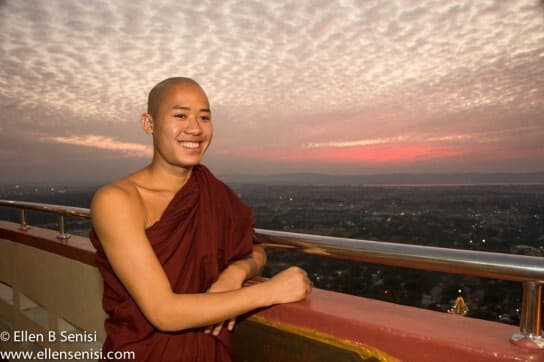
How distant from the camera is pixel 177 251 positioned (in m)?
1.34

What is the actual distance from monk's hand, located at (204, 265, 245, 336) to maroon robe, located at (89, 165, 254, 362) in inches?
1.1

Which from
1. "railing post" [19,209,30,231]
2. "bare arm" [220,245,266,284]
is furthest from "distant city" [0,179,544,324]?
"bare arm" [220,245,266,284]

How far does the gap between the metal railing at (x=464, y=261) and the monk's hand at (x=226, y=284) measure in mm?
284

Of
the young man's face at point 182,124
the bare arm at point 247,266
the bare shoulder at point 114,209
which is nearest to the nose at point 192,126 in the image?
the young man's face at point 182,124

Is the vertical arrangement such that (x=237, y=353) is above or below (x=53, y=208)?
below

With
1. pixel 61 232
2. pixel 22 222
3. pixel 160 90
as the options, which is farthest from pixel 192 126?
pixel 22 222

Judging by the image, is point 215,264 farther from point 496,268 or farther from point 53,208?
point 53,208

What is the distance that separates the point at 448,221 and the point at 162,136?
162 feet

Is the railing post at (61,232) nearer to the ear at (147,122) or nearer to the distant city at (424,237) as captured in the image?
the ear at (147,122)

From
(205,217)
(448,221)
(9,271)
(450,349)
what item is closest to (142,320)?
(205,217)

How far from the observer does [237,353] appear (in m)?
1.56

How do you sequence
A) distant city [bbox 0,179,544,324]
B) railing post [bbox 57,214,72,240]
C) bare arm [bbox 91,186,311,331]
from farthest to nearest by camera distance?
distant city [bbox 0,179,544,324]
railing post [bbox 57,214,72,240]
bare arm [bbox 91,186,311,331]

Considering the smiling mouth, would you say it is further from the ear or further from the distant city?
the distant city

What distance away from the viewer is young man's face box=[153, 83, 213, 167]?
1389 mm
